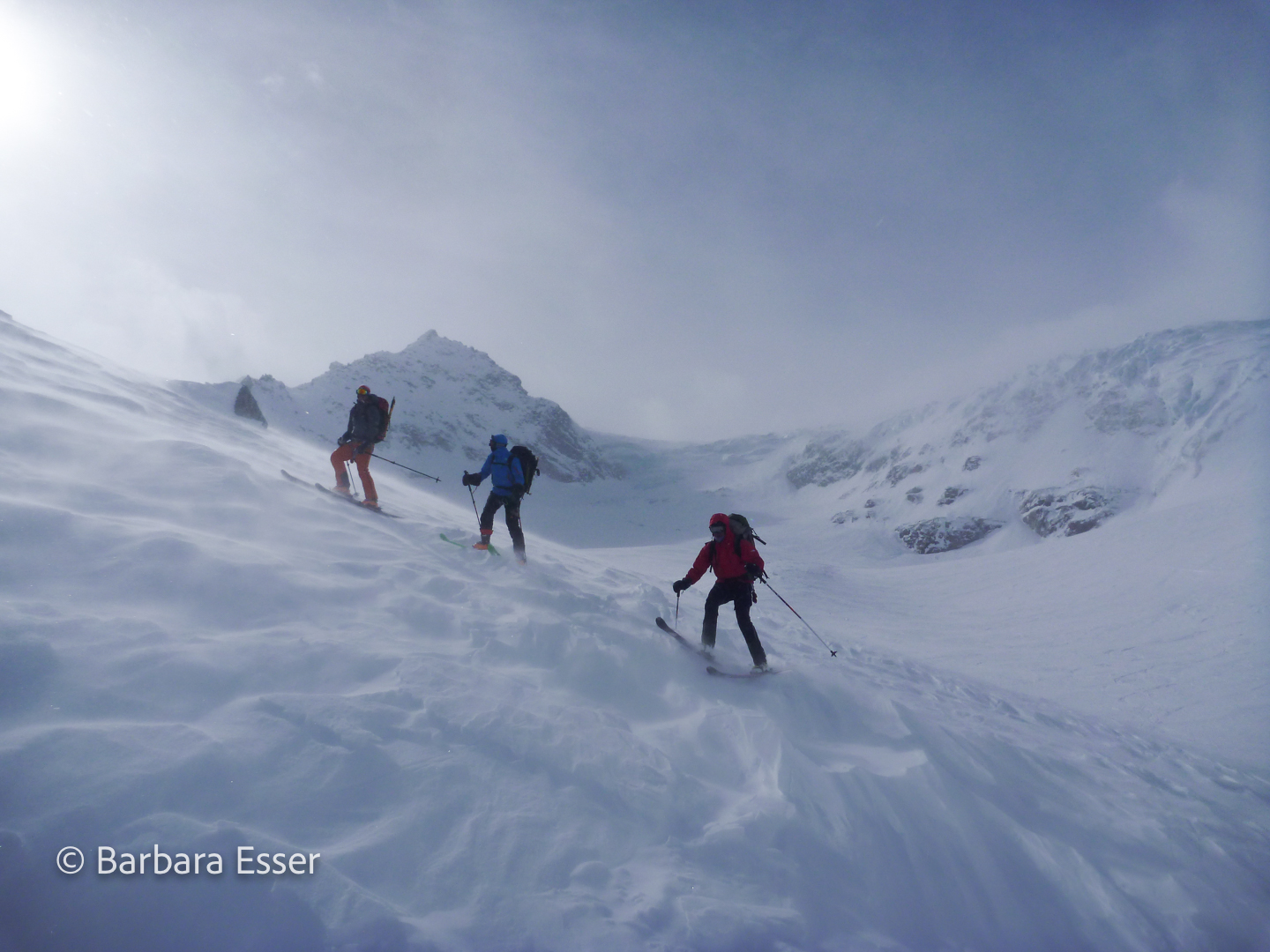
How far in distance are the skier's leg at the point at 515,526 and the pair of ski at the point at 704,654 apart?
2.53m

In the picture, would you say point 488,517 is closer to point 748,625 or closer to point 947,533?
point 748,625

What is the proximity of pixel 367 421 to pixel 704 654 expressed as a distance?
23.4 feet

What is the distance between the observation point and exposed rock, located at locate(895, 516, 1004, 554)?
66438mm

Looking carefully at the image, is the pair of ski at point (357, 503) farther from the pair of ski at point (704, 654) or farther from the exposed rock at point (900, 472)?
the exposed rock at point (900, 472)

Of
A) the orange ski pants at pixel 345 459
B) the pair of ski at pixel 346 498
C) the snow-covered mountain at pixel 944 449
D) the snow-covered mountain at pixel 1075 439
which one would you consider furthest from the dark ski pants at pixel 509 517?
the snow-covered mountain at pixel 1075 439

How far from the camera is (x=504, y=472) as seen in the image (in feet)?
26.3

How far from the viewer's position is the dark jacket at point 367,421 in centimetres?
925

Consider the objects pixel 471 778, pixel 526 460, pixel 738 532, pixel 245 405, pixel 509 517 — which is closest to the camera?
pixel 471 778

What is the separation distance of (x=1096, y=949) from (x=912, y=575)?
35.4m

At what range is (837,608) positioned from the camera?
2484 cm

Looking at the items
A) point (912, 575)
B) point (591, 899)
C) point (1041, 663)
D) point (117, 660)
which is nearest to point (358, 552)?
point (117, 660)

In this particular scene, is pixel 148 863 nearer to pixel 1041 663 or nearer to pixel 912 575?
pixel 1041 663

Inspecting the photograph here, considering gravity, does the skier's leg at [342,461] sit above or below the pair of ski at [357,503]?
above

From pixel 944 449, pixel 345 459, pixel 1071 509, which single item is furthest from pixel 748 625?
pixel 944 449
